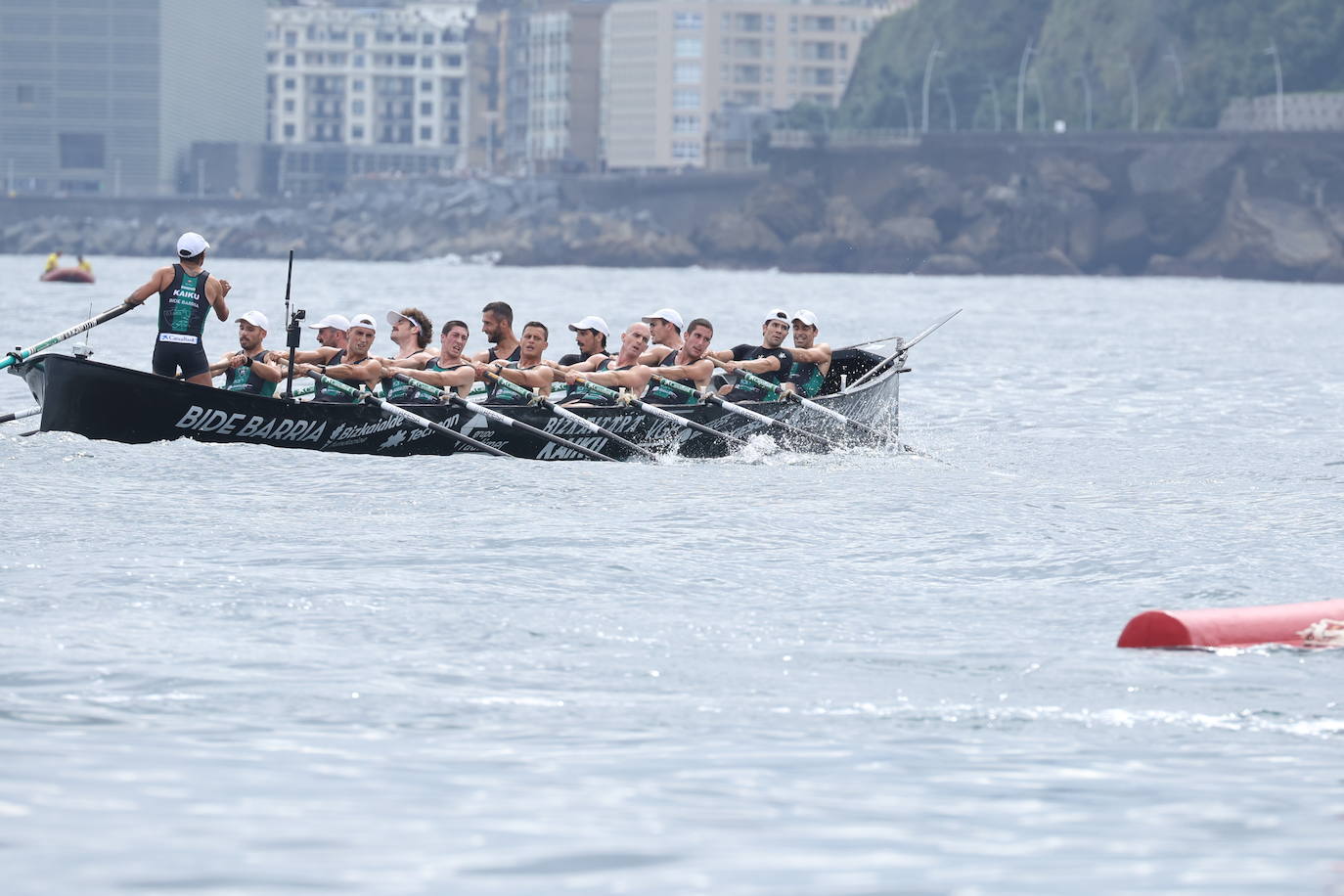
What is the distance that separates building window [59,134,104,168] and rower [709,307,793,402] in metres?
164

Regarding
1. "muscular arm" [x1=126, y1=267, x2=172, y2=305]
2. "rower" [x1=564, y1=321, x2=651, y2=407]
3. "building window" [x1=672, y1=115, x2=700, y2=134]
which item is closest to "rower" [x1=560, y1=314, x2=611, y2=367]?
"rower" [x1=564, y1=321, x2=651, y2=407]

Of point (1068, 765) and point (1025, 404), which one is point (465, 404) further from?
point (1025, 404)

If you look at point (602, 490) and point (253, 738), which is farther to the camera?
point (602, 490)

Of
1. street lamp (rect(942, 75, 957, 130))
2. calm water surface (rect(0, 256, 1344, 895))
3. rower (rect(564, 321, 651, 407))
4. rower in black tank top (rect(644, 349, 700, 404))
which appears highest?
street lamp (rect(942, 75, 957, 130))

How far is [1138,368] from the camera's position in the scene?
4728 cm

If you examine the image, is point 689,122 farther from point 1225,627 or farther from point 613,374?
point 1225,627

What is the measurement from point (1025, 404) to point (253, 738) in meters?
27.0

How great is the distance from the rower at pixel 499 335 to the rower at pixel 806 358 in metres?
3.07

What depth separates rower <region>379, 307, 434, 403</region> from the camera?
2139cm

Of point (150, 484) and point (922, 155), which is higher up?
point (922, 155)

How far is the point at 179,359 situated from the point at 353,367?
1.55 metres

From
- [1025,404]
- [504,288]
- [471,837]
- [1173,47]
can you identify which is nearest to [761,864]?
[471,837]

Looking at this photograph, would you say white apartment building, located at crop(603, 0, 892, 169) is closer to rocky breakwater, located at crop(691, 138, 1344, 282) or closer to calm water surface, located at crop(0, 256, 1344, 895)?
rocky breakwater, located at crop(691, 138, 1344, 282)

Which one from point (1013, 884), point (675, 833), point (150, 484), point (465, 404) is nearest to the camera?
point (1013, 884)
